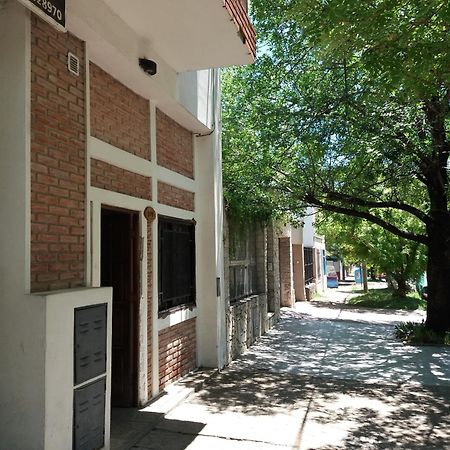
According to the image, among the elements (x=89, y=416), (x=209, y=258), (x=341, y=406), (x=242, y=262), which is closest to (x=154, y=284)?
(x=209, y=258)

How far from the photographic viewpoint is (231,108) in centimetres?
1071

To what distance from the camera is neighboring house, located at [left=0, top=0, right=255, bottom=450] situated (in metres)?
3.27

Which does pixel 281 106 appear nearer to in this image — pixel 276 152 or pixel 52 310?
pixel 276 152

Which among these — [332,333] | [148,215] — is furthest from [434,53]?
[332,333]

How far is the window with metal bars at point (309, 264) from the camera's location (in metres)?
20.8

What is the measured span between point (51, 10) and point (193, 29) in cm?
178

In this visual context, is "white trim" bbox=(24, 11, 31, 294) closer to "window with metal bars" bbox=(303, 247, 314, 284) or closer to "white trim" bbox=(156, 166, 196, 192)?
"white trim" bbox=(156, 166, 196, 192)

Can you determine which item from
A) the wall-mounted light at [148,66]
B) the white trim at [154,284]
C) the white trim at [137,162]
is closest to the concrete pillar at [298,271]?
the white trim at [137,162]

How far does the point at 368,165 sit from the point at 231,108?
3.48m

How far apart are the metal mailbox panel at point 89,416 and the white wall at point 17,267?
399mm

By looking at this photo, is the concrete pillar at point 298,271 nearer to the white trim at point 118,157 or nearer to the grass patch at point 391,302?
the grass patch at point 391,302

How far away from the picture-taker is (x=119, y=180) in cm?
506

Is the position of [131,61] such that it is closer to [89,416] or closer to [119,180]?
[119,180]

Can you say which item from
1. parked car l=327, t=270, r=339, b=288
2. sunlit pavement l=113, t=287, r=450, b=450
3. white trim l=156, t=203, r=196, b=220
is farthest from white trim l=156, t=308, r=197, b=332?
parked car l=327, t=270, r=339, b=288
